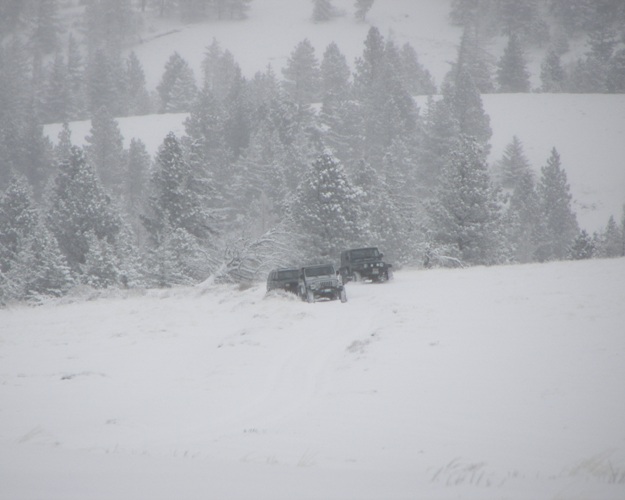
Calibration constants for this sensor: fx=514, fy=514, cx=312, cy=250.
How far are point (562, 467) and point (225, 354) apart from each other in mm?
9235

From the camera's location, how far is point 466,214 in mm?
36656

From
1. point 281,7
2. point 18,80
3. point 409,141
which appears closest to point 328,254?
point 409,141

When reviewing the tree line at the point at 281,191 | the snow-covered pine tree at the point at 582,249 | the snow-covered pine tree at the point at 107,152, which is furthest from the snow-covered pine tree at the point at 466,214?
the snow-covered pine tree at the point at 107,152

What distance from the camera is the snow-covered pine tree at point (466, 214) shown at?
120 feet

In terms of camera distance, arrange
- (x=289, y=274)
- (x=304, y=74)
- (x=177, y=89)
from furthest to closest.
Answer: (x=177, y=89)
(x=304, y=74)
(x=289, y=274)

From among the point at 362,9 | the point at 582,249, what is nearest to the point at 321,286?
the point at 582,249

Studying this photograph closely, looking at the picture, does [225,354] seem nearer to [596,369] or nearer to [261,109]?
[596,369]

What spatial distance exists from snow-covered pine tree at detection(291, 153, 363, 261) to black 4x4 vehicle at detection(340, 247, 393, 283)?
7985 mm

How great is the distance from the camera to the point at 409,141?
69.9m

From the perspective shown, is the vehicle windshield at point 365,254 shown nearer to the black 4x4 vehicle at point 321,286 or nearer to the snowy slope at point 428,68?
the black 4x4 vehicle at point 321,286

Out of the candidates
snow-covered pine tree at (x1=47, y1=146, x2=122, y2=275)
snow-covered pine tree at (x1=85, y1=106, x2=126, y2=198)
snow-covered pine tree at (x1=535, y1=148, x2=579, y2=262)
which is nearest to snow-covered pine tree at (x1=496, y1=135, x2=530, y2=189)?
snow-covered pine tree at (x1=535, y1=148, x2=579, y2=262)

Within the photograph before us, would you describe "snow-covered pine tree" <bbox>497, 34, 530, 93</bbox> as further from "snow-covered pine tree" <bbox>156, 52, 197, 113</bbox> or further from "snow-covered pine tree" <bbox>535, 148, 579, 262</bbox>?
"snow-covered pine tree" <bbox>156, 52, 197, 113</bbox>

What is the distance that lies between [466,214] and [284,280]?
57.1 ft

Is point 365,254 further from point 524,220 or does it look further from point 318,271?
point 524,220
